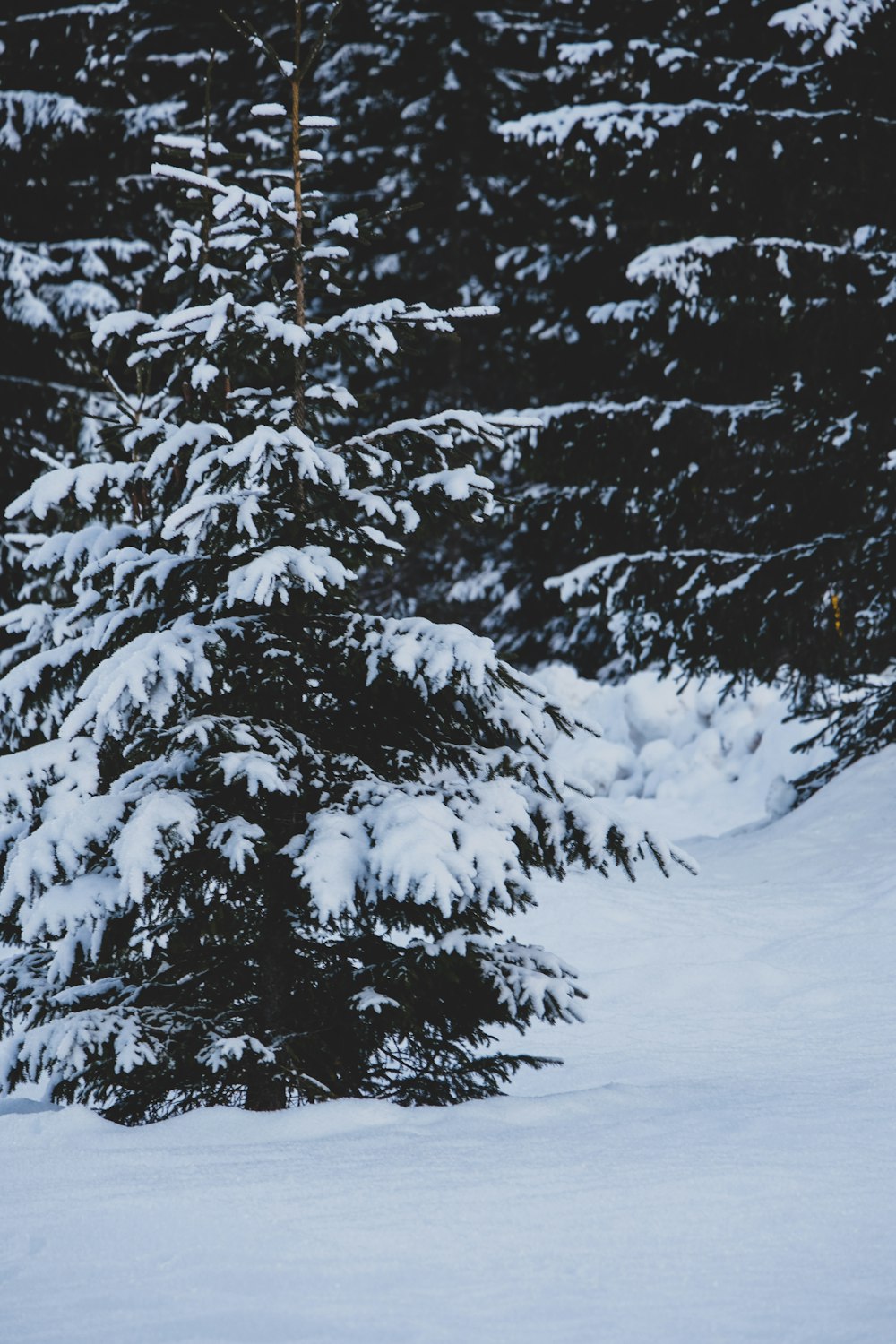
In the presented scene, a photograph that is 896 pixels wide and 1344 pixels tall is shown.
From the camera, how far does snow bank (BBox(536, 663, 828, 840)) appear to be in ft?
39.7

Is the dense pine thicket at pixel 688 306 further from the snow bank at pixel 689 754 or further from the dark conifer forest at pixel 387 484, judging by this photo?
the snow bank at pixel 689 754

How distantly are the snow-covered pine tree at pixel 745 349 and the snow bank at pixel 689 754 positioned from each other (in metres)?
1.74

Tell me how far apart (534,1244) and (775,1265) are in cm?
49

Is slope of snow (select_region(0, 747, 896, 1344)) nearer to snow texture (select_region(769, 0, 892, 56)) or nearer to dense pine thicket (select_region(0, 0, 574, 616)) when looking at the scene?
snow texture (select_region(769, 0, 892, 56))

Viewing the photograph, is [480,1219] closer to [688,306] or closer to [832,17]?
[688,306]

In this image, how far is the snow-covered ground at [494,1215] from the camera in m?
2.11

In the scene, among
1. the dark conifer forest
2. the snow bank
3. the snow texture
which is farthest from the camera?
the snow bank

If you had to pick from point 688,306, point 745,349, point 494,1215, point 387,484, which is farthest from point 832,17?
point 494,1215

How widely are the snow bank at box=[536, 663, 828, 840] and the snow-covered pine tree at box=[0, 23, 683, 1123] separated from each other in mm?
7247

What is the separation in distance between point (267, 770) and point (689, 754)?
10667 mm

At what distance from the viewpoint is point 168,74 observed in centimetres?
1614

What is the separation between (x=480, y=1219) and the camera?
2.54 m

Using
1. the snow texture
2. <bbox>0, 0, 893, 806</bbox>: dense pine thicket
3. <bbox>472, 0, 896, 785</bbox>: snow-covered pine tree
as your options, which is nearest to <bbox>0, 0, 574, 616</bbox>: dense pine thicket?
<bbox>0, 0, 893, 806</bbox>: dense pine thicket

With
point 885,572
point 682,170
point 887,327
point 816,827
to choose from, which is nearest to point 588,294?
point 682,170
